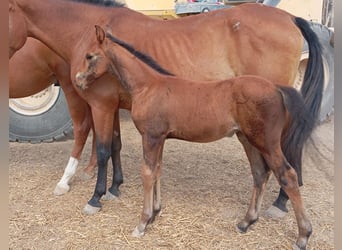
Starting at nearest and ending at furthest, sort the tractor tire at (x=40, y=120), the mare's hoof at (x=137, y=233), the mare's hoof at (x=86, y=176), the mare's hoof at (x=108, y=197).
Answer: the mare's hoof at (x=137, y=233) → the mare's hoof at (x=108, y=197) → the mare's hoof at (x=86, y=176) → the tractor tire at (x=40, y=120)

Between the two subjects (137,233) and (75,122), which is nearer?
(137,233)

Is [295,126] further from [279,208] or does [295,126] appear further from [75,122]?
[75,122]

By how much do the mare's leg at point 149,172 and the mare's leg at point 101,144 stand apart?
0.49 metres

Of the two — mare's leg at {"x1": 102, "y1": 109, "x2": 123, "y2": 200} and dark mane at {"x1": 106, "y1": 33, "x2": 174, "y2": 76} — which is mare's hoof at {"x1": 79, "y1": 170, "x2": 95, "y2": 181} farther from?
dark mane at {"x1": 106, "y1": 33, "x2": 174, "y2": 76}

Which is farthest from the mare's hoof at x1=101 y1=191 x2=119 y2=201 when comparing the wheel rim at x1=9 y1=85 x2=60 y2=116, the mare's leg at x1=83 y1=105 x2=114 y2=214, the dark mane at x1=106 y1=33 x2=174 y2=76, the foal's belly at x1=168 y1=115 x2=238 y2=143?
the wheel rim at x1=9 y1=85 x2=60 y2=116

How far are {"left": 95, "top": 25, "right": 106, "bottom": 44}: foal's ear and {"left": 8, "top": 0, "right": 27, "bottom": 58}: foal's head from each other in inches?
29.6

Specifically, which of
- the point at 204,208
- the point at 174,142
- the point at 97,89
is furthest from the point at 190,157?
the point at 97,89

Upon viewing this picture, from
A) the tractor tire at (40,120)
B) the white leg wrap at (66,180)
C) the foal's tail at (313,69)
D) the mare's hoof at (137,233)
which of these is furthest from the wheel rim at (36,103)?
the foal's tail at (313,69)

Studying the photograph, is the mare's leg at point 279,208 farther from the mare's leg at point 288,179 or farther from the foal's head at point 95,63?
the foal's head at point 95,63

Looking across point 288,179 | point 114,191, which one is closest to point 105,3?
point 114,191

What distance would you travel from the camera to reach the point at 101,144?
2879mm

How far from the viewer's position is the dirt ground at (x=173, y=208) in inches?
97.7

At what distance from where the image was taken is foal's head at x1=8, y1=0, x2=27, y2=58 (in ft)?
9.04

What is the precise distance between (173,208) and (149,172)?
59 cm
